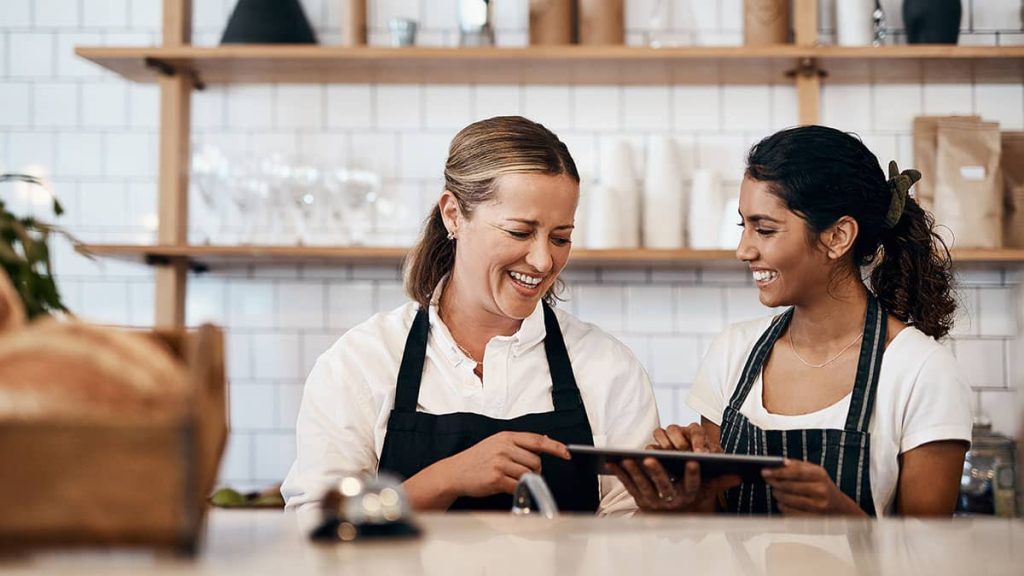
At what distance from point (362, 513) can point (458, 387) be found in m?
1.37

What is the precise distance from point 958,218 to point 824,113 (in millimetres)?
609

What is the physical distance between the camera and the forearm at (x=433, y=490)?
2.11 m

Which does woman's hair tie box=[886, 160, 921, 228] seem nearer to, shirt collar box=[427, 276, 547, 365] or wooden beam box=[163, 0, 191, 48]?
shirt collar box=[427, 276, 547, 365]

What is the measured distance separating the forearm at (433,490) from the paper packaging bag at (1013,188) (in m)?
2.34

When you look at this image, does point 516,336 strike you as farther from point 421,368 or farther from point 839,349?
point 839,349

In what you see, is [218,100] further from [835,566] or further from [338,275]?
[835,566]

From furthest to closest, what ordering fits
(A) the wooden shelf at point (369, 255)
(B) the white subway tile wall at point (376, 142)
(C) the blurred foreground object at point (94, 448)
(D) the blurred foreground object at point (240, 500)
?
1. (B) the white subway tile wall at point (376, 142)
2. (A) the wooden shelf at point (369, 255)
3. (D) the blurred foreground object at point (240, 500)
4. (C) the blurred foreground object at point (94, 448)

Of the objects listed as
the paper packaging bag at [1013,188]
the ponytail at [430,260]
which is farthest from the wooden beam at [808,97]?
the ponytail at [430,260]

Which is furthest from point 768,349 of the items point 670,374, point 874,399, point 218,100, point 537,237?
point 218,100

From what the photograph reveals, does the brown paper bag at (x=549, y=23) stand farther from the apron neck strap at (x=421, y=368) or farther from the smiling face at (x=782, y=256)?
the apron neck strap at (x=421, y=368)

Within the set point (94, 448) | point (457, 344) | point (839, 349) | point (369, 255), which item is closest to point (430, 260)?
point (457, 344)

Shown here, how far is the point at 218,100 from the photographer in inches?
158

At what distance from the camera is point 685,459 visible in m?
1.79

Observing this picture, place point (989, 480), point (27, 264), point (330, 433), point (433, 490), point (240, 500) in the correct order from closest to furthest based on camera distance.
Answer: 1. point (27, 264)
2. point (433, 490)
3. point (330, 433)
4. point (240, 500)
5. point (989, 480)
